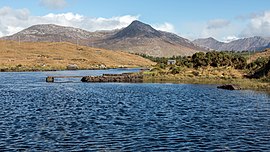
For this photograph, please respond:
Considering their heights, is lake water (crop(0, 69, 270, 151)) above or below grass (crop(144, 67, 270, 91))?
below

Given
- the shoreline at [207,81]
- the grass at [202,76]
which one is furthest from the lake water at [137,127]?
the grass at [202,76]

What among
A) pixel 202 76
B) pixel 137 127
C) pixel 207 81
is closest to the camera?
pixel 137 127

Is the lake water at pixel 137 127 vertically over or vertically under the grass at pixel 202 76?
under

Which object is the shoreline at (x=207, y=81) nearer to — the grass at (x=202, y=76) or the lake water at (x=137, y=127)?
the grass at (x=202, y=76)

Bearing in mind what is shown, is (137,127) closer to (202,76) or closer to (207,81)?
(207,81)

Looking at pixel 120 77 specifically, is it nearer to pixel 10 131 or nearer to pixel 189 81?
pixel 189 81

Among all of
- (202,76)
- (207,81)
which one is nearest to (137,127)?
(207,81)

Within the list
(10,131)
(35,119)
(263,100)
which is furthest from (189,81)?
(10,131)

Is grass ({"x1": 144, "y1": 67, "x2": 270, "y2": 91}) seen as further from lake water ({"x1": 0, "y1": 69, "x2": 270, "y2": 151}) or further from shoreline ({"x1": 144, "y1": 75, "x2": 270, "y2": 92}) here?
lake water ({"x1": 0, "y1": 69, "x2": 270, "y2": 151})

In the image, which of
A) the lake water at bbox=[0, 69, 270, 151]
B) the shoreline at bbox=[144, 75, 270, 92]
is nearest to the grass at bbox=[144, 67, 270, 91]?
the shoreline at bbox=[144, 75, 270, 92]

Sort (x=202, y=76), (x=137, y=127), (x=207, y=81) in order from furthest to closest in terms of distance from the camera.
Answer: (x=202, y=76)
(x=207, y=81)
(x=137, y=127)

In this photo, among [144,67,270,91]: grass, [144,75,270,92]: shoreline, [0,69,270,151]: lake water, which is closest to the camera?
[0,69,270,151]: lake water

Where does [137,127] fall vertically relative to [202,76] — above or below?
below

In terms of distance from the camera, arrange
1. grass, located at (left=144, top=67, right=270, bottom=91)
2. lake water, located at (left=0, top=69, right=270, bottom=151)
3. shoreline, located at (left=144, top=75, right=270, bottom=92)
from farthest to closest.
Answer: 1. grass, located at (left=144, top=67, right=270, bottom=91)
2. shoreline, located at (left=144, top=75, right=270, bottom=92)
3. lake water, located at (left=0, top=69, right=270, bottom=151)
